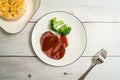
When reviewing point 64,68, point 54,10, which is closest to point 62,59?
point 64,68

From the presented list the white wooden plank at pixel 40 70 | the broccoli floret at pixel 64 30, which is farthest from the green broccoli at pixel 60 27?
the white wooden plank at pixel 40 70

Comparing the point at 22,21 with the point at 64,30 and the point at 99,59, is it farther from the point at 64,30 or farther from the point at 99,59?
the point at 99,59

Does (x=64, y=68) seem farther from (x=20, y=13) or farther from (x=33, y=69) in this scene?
(x=20, y=13)

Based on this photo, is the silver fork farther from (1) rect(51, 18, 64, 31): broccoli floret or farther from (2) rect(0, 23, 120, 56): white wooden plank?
(1) rect(51, 18, 64, 31): broccoli floret

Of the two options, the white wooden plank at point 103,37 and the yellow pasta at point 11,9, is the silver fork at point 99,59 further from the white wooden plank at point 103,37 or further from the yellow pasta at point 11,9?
the yellow pasta at point 11,9

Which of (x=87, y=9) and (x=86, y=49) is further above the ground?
(x=87, y=9)

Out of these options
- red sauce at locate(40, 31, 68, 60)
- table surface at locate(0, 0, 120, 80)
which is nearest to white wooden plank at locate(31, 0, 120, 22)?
table surface at locate(0, 0, 120, 80)

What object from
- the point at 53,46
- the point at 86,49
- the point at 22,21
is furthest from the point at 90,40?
the point at 22,21

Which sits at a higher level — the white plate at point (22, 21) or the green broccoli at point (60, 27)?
the white plate at point (22, 21)
